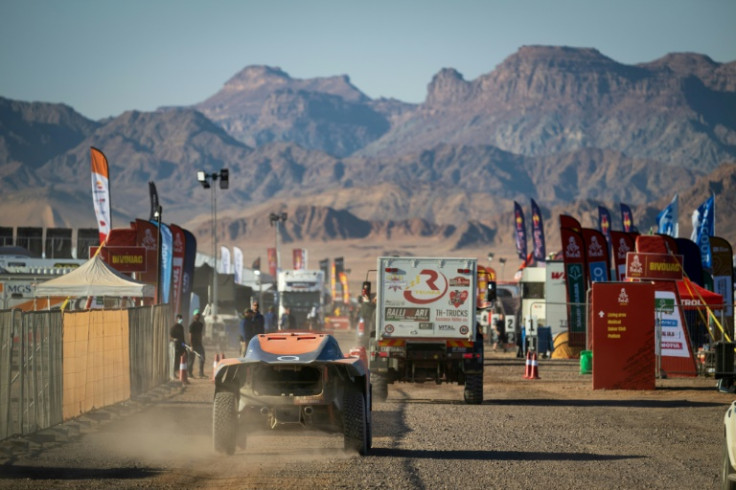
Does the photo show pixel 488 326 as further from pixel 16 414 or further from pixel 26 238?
pixel 16 414

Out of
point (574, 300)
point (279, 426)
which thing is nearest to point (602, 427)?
point (279, 426)

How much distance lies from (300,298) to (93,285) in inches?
1391

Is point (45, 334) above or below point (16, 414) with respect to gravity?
above

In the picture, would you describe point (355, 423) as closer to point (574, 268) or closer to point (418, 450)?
point (418, 450)

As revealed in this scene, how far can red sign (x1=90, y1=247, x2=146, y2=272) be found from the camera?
36.8 metres

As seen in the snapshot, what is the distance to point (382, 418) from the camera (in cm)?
2047

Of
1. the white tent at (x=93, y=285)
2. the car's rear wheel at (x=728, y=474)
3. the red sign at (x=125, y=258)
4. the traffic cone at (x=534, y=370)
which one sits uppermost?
the red sign at (x=125, y=258)

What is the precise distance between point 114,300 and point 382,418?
2012cm

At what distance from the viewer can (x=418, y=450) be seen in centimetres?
1583

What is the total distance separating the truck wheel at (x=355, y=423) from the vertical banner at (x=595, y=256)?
89.7 ft

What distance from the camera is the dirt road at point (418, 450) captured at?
13.1m

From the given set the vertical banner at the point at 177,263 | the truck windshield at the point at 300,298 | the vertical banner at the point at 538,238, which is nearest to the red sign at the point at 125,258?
the vertical banner at the point at 177,263

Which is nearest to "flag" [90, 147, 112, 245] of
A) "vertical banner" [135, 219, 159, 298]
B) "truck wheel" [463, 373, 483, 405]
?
"vertical banner" [135, 219, 159, 298]

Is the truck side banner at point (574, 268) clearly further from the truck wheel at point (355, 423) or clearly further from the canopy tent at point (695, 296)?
the truck wheel at point (355, 423)
